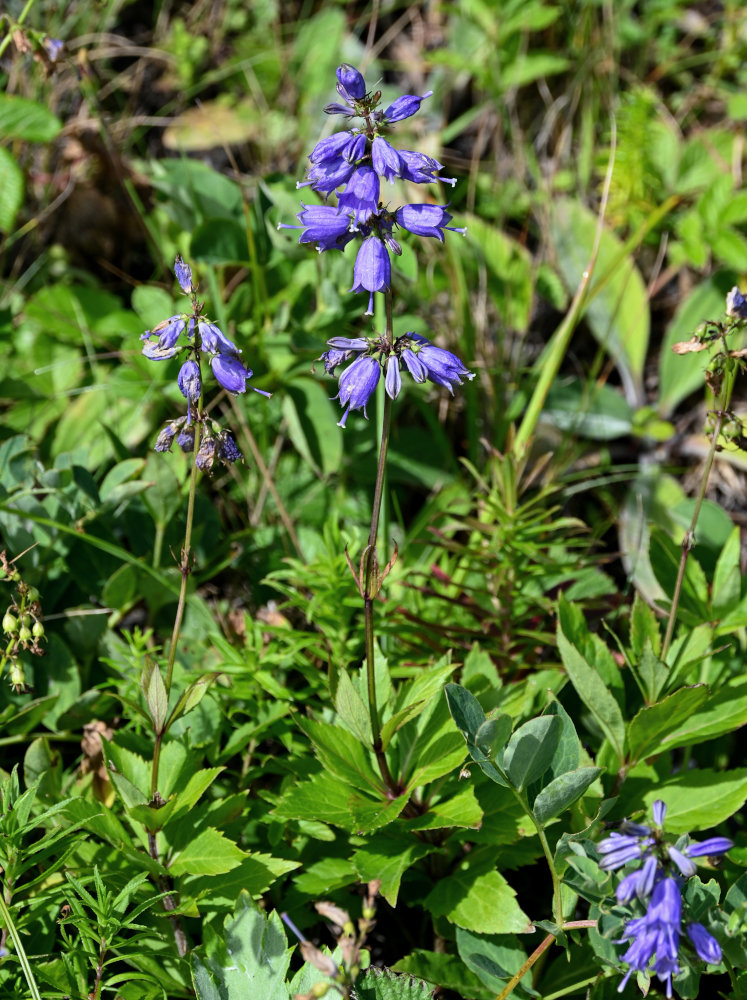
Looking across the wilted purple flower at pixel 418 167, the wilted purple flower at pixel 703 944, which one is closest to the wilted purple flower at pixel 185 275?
the wilted purple flower at pixel 418 167

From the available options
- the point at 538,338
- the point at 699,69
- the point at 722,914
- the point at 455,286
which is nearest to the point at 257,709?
the point at 722,914

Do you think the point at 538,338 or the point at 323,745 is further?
the point at 538,338

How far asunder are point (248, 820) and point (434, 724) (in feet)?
1.79

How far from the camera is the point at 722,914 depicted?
5.90 ft

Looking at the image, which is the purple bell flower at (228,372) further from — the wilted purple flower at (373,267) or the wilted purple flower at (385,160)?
the wilted purple flower at (385,160)

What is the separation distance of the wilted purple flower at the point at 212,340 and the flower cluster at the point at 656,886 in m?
1.15

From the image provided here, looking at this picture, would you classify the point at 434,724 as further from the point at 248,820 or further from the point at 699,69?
the point at 699,69

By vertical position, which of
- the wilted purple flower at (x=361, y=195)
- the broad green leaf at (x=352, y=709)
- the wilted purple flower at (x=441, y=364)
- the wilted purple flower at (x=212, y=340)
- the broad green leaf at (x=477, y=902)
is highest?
the wilted purple flower at (x=361, y=195)

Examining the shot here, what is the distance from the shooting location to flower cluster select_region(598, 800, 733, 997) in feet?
4.95

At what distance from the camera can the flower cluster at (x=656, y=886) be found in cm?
151

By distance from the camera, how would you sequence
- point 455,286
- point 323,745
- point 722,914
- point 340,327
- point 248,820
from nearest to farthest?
point 722,914 → point 323,745 → point 248,820 → point 340,327 → point 455,286

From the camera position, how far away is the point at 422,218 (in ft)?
5.88

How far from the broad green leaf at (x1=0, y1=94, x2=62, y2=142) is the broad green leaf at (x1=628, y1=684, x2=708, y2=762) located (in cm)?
297

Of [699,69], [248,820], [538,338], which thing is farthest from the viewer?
[699,69]
